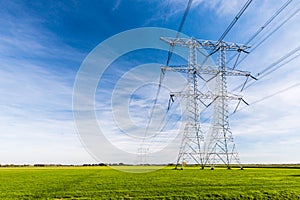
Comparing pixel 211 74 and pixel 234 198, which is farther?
pixel 211 74

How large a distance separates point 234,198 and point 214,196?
5.16 feet

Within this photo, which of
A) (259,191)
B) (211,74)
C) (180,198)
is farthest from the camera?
(211,74)

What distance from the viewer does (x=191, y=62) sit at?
52.6 metres

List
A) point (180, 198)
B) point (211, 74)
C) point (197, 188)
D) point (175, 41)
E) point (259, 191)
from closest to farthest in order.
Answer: point (180, 198)
point (259, 191)
point (197, 188)
point (175, 41)
point (211, 74)

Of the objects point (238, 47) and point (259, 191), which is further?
point (238, 47)

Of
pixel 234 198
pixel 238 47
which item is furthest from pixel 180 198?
pixel 238 47

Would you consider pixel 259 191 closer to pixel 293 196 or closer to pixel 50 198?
pixel 293 196

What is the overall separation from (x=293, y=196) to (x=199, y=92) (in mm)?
32395

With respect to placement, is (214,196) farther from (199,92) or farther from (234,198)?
(199,92)

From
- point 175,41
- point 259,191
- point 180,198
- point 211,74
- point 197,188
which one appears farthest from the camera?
point 211,74

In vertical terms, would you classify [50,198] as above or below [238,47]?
below

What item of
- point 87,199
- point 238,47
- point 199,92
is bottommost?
point 87,199

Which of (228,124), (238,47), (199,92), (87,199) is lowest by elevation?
(87,199)

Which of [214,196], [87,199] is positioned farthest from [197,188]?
[87,199]
